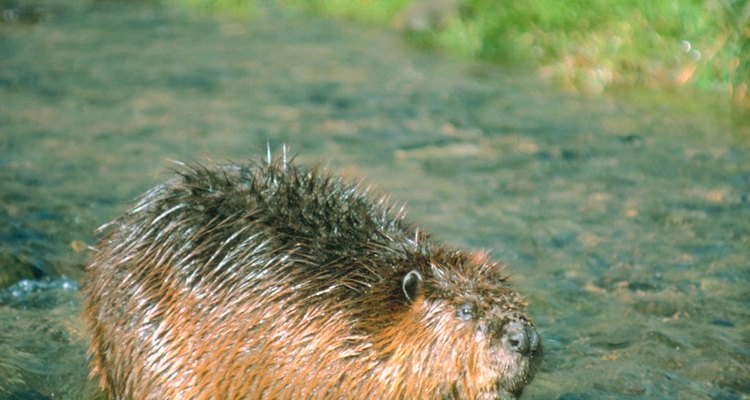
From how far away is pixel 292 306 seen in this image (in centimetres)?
318

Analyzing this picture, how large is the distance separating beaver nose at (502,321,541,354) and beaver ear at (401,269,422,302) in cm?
30

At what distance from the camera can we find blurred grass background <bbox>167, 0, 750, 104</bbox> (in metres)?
7.41

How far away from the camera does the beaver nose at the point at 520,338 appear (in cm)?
302

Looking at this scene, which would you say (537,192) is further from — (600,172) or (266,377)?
(266,377)

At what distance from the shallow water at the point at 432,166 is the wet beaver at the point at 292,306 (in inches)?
22.1

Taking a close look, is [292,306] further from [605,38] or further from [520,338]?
[605,38]

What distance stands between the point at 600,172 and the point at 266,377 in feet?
11.6

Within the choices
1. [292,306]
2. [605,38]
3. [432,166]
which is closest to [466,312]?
[292,306]

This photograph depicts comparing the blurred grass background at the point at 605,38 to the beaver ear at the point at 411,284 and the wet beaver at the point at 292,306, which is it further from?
the beaver ear at the point at 411,284

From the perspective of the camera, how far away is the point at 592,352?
13.3 ft

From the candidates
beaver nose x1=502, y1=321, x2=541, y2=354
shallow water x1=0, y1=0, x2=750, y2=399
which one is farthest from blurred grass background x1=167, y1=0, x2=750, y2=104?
beaver nose x1=502, y1=321, x2=541, y2=354

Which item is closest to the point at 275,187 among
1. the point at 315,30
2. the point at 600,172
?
the point at 600,172

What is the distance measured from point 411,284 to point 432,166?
10.8 feet

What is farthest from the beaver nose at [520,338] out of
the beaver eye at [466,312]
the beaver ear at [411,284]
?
the beaver ear at [411,284]
